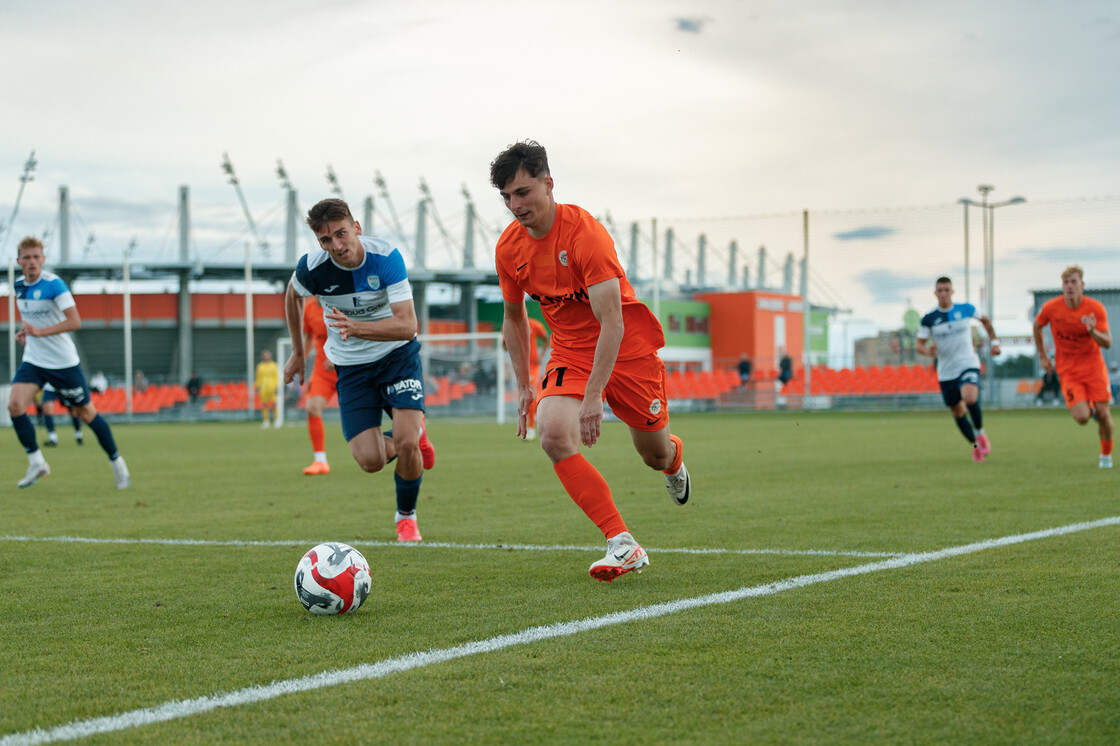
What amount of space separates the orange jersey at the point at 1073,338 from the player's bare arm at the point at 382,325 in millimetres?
7421

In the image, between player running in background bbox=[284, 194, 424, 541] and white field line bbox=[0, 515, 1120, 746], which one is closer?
white field line bbox=[0, 515, 1120, 746]

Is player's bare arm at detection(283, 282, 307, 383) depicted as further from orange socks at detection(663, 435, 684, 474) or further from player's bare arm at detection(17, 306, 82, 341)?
player's bare arm at detection(17, 306, 82, 341)

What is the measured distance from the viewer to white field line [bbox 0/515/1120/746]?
9.57 feet

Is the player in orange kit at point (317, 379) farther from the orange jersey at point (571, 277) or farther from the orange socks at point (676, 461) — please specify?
the orange jersey at point (571, 277)

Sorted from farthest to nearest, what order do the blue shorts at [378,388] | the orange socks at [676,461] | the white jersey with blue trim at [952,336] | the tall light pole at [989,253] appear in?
the tall light pole at [989,253], the white jersey with blue trim at [952,336], the blue shorts at [378,388], the orange socks at [676,461]

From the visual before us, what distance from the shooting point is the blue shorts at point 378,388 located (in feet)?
22.9

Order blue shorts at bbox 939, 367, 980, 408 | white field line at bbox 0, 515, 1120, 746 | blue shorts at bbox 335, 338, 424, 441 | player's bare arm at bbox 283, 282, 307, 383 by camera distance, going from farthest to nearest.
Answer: blue shorts at bbox 939, 367, 980, 408 → player's bare arm at bbox 283, 282, 307, 383 → blue shorts at bbox 335, 338, 424, 441 → white field line at bbox 0, 515, 1120, 746

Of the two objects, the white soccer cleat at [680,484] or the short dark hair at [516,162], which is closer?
the short dark hair at [516,162]

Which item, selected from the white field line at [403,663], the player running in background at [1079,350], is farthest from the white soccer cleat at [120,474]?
the player running in background at [1079,350]

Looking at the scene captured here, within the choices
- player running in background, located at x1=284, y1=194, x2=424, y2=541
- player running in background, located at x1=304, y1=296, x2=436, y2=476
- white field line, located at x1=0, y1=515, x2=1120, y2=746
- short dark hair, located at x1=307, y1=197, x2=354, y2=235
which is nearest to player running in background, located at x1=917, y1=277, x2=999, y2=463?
player running in background, located at x1=304, y1=296, x2=436, y2=476

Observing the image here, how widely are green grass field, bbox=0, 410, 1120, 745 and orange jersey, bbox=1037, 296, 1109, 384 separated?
287 centimetres

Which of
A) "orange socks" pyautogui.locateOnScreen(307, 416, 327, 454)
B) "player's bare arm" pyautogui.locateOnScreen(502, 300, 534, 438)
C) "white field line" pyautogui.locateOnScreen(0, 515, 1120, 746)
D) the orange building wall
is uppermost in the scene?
the orange building wall

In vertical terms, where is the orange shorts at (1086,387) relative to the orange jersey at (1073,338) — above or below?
below

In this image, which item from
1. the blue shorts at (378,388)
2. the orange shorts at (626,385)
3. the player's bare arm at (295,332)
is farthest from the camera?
the player's bare arm at (295,332)
